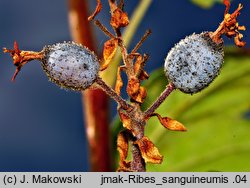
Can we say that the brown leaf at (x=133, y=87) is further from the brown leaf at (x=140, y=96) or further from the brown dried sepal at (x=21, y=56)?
the brown dried sepal at (x=21, y=56)

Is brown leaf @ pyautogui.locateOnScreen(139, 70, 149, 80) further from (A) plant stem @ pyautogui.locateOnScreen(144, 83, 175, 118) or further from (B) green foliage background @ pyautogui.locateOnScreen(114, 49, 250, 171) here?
(B) green foliage background @ pyautogui.locateOnScreen(114, 49, 250, 171)

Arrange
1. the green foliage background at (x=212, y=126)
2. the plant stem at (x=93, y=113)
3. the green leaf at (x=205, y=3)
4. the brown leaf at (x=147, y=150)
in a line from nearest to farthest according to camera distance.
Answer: the brown leaf at (x=147, y=150) → the plant stem at (x=93, y=113) → the green foliage background at (x=212, y=126) → the green leaf at (x=205, y=3)

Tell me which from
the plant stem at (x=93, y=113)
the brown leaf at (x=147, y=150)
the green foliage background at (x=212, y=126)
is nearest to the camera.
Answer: the brown leaf at (x=147, y=150)

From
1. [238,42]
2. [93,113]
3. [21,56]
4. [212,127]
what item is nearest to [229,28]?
[238,42]

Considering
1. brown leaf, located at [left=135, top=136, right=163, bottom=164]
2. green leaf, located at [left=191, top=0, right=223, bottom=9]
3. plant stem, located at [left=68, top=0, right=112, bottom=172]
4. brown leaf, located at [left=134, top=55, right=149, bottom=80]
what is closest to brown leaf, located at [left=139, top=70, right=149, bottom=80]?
brown leaf, located at [left=134, top=55, right=149, bottom=80]

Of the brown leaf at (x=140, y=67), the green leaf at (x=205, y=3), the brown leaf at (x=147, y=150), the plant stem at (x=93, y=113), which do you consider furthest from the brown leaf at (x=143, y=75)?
the green leaf at (x=205, y=3)

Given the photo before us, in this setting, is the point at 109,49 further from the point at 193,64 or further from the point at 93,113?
the point at 93,113
